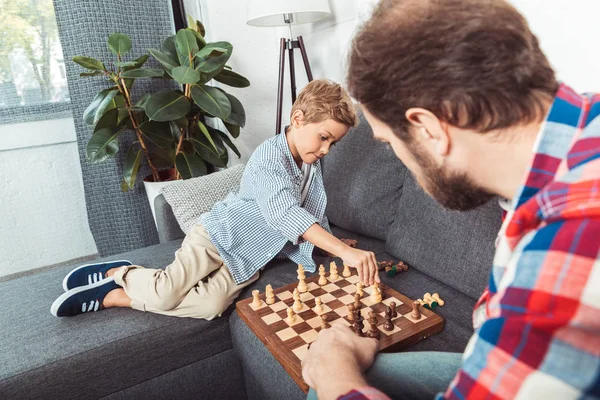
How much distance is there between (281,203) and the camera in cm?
153

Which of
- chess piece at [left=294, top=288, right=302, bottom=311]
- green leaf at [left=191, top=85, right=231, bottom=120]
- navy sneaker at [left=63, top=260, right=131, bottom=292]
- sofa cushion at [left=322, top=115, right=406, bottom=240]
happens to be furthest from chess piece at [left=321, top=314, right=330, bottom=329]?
green leaf at [left=191, top=85, right=231, bottom=120]

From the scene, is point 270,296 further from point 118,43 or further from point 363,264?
point 118,43

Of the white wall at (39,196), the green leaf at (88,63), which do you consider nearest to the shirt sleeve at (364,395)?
the green leaf at (88,63)

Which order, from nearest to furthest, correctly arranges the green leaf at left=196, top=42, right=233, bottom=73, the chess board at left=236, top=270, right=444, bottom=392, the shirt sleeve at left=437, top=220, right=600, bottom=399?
1. the shirt sleeve at left=437, top=220, right=600, bottom=399
2. the chess board at left=236, top=270, right=444, bottom=392
3. the green leaf at left=196, top=42, right=233, bottom=73

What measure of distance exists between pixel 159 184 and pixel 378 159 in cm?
143

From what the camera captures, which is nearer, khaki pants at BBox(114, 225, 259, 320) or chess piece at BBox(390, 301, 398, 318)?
chess piece at BBox(390, 301, 398, 318)

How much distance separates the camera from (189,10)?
311cm

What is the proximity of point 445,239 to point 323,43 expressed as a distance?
5.24ft

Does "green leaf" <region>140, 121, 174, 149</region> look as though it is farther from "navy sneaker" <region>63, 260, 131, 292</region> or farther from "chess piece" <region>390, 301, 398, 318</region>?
"chess piece" <region>390, 301, 398, 318</region>

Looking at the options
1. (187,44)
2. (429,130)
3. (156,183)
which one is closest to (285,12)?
(187,44)

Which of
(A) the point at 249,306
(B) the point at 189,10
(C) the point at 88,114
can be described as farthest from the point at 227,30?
(A) the point at 249,306

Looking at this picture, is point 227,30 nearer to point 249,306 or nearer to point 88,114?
point 88,114

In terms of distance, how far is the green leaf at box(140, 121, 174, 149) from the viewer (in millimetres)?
2535

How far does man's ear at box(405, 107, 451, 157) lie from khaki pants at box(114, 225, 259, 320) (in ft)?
3.37
